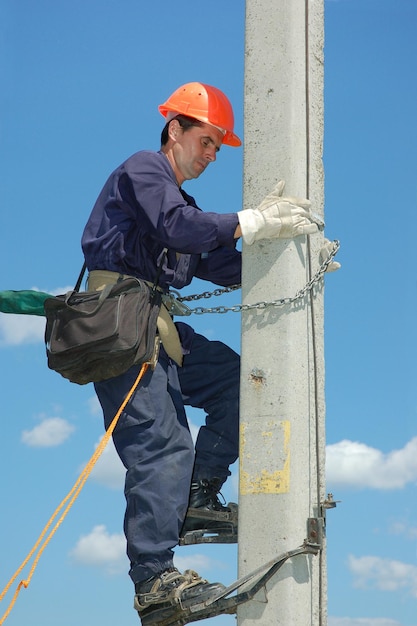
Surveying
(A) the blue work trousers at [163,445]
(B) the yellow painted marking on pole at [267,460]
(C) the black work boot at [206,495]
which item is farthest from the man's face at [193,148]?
(C) the black work boot at [206,495]

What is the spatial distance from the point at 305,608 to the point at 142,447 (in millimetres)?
1081

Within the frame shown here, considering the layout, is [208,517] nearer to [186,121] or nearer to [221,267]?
[221,267]

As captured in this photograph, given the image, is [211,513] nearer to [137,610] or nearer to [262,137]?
[137,610]

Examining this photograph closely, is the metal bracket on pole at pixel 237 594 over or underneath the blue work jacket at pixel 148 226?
underneath

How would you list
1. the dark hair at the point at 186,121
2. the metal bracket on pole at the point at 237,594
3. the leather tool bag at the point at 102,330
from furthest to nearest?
the dark hair at the point at 186,121, the leather tool bag at the point at 102,330, the metal bracket on pole at the point at 237,594

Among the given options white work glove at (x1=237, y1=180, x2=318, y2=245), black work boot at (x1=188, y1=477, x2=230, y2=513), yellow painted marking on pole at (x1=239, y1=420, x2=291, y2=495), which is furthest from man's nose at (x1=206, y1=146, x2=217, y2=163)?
black work boot at (x1=188, y1=477, x2=230, y2=513)

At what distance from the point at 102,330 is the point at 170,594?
1.30 meters

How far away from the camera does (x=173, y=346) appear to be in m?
5.37

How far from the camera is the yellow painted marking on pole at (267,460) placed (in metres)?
4.77

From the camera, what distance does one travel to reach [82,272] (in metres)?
5.44

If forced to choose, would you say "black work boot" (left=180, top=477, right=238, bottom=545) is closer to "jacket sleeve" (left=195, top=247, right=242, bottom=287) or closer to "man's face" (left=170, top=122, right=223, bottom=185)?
"jacket sleeve" (left=195, top=247, right=242, bottom=287)

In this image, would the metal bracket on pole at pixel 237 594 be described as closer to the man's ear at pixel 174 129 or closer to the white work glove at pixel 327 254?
the white work glove at pixel 327 254

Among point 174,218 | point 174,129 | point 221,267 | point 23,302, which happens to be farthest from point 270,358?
point 23,302

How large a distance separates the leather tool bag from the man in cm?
12
